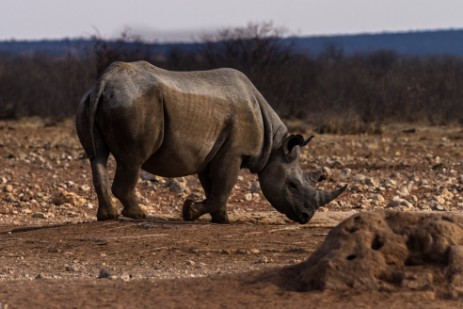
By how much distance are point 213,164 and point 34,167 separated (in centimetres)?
712

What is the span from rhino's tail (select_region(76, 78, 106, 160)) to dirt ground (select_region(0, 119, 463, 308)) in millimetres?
734

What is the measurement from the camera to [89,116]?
36.8ft

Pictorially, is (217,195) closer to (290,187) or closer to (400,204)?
(290,187)

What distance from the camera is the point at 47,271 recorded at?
937 centimetres

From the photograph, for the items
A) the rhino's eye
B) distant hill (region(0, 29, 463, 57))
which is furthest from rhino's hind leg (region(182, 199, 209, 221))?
distant hill (region(0, 29, 463, 57))

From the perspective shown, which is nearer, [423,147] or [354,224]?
[354,224]

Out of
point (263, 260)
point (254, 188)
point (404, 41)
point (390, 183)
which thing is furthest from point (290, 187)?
point (404, 41)

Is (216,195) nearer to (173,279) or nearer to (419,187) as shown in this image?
(173,279)

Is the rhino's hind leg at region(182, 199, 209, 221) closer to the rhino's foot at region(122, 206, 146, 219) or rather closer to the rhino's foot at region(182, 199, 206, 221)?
the rhino's foot at region(182, 199, 206, 221)

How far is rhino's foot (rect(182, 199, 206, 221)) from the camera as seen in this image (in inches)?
476

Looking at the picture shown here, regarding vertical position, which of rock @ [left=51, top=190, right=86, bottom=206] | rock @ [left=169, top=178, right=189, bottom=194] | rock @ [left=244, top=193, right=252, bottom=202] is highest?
rock @ [left=51, top=190, right=86, bottom=206]

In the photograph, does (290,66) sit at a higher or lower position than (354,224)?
lower

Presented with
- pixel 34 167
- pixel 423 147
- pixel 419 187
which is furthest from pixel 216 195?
pixel 423 147

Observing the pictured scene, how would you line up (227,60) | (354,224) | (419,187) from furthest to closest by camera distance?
(227,60)
(419,187)
(354,224)
